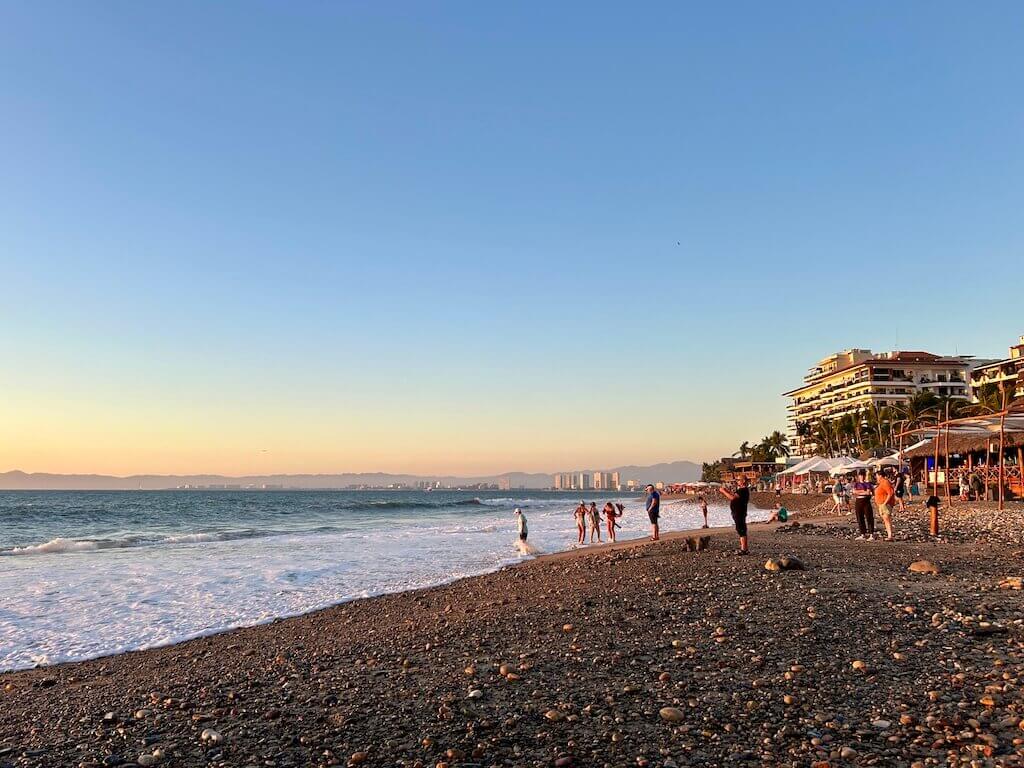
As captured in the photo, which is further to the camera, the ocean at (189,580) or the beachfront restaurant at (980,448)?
the beachfront restaurant at (980,448)

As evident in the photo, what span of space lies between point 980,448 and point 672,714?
3735 centimetres

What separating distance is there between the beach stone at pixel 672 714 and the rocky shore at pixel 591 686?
0.02 m

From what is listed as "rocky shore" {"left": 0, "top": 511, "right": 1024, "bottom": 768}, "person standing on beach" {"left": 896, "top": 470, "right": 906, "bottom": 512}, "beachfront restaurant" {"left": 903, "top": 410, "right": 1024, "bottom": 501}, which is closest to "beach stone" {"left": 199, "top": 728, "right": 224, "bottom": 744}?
"rocky shore" {"left": 0, "top": 511, "right": 1024, "bottom": 768}

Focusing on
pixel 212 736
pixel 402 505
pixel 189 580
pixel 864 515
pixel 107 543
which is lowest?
pixel 402 505

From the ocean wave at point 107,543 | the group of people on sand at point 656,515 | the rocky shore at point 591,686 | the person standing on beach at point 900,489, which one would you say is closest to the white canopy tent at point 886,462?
the person standing on beach at point 900,489

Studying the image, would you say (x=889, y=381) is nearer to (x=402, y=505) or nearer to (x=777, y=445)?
(x=777, y=445)

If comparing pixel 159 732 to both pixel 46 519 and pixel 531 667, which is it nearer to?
pixel 531 667

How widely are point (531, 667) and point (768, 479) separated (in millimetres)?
109420

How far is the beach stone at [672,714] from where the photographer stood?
5.46 metres

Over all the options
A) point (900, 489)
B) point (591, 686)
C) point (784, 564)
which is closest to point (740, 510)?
point (784, 564)

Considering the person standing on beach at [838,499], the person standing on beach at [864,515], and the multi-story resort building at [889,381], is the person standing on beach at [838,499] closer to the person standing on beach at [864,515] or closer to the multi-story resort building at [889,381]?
the person standing on beach at [864,515]

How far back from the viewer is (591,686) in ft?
21.3

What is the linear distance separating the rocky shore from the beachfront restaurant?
18.1m

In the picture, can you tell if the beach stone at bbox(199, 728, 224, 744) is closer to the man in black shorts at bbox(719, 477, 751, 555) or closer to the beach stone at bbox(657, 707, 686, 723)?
the beach stone at bbox(657, 707, 686, 723)
